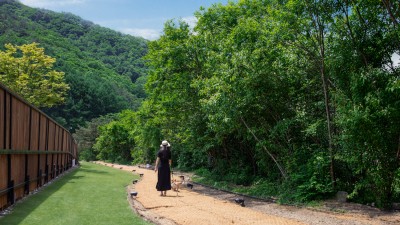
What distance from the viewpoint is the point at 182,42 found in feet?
68.5

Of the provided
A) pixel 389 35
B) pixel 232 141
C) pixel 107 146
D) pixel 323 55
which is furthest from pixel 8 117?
pixel 107 146

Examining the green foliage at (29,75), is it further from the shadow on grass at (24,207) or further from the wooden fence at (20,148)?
the shadow on grass at (24,207)

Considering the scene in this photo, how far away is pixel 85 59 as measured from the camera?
85.3 metres

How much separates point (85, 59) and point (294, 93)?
3036 inches

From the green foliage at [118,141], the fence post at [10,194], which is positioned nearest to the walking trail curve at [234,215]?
the fence post at [10,194]

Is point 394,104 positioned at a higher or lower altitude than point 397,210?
higher

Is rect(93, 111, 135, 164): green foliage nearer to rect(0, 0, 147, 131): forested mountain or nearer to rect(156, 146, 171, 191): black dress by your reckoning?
rect(0, 0, 147, 131): forested mountain

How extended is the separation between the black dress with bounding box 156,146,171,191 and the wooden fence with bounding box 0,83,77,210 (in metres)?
3.99

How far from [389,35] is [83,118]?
73.5 metres

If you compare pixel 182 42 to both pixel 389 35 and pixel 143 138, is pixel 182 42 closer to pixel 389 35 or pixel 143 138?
pixel 389 35

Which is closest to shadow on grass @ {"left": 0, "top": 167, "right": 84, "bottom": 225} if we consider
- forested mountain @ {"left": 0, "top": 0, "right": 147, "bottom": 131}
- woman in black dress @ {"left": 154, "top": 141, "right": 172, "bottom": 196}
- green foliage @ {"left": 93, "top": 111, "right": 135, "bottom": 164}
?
woman in black dress @ {"left": 154, "top": 141, "right": 172, "bottom": 196}

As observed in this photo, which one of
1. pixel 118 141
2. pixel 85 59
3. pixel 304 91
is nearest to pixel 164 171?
pixel 304 91

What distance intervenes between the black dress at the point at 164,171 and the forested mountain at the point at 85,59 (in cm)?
5283

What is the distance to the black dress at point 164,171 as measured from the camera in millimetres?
12781
